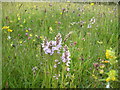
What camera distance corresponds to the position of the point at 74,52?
1.81 meters

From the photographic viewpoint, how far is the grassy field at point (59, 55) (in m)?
1.19

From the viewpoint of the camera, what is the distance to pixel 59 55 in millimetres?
1286

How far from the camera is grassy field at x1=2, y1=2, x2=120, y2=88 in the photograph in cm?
119

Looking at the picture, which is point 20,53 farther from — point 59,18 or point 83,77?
point 59,18

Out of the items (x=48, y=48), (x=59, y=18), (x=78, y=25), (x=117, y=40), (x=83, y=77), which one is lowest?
(x=83, y=77)

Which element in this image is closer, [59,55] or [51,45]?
[51,45]

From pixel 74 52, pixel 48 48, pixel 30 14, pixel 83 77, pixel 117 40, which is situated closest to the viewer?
pixel 48 48

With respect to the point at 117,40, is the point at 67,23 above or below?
above

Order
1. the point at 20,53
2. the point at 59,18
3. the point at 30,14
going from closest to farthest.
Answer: the point at 20,53 → the point at 59,18 → the point at 30,14

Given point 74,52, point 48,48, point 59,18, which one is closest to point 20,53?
point 74,52

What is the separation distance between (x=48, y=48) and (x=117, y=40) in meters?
1.31

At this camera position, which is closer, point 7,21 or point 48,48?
point 48,48

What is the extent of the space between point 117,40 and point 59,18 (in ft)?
4.28

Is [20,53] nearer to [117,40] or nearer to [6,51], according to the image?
[6,51]
